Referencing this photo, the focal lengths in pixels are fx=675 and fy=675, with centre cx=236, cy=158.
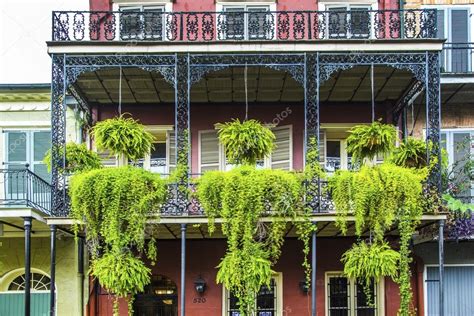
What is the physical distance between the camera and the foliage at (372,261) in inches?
502

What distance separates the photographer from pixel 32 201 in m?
14.5

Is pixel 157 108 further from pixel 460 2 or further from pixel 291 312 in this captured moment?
pixel 460 2

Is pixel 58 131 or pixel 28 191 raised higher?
pixel 58 131

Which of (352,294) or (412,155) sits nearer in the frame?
(412,155)

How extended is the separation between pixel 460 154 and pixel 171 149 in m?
6.75

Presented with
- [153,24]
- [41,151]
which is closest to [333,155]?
[153,24]

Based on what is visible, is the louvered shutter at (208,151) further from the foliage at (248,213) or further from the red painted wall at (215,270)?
the foliage at (248,213)

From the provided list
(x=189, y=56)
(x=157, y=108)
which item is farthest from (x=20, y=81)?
(x=189, y=56)

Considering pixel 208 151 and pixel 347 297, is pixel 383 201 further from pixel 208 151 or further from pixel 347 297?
pixel 208 151

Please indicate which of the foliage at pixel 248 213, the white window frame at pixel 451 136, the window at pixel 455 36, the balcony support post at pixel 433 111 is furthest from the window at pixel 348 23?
the foliage at pixel 248 213

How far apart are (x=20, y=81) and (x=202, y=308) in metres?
6.83

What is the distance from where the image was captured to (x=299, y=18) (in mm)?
15703

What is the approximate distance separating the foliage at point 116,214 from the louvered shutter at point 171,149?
320cm

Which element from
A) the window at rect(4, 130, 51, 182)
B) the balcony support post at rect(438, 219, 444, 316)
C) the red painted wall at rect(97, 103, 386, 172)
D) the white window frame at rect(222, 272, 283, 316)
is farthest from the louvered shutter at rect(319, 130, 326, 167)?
the window at rect(4, 130, 51, 182)
